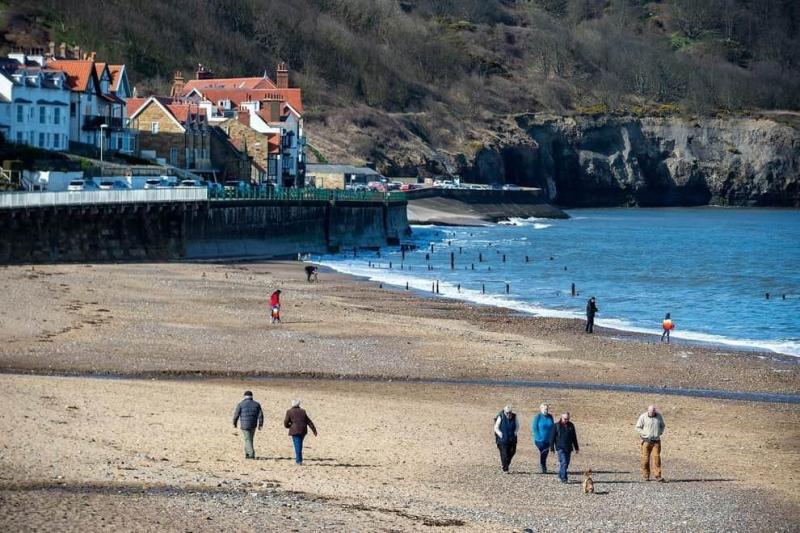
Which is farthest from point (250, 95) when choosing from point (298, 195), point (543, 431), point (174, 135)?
point (543, 431)

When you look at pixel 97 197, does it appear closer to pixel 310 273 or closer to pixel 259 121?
pixel 310 273

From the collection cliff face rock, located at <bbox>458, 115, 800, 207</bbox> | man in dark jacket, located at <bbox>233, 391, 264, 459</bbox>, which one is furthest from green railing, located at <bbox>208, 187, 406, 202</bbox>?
cliff face rock, located at <bbox>458, 115, 800, 207</bbox>

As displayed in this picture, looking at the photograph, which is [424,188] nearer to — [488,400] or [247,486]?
[488,400]

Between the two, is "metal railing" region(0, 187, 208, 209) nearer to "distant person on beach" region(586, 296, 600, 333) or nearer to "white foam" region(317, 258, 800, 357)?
"white foam" region(317, 258, 800, 357)

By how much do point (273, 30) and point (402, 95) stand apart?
26364 millimetres

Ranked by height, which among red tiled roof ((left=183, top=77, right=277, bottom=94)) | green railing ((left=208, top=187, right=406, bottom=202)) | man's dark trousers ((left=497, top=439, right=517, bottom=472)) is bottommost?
man's dark trousers ((left=497, top=439, right=517, bottom=472))

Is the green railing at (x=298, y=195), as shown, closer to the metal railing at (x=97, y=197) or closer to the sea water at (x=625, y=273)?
the metal railing at (x=97, y=197)

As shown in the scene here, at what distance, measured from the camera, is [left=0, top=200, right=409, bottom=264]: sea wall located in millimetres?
52281

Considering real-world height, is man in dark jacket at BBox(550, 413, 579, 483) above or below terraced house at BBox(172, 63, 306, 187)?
below

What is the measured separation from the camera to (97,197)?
55.9 meters

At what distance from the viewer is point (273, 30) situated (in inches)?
7623

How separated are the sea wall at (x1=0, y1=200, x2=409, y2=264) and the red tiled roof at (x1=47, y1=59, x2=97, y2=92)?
16282mm

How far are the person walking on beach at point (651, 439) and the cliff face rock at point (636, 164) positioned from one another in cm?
15356

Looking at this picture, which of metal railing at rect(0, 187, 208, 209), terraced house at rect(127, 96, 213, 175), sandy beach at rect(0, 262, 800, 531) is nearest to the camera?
sandy beach at rect(0, 262, 800, 531)
